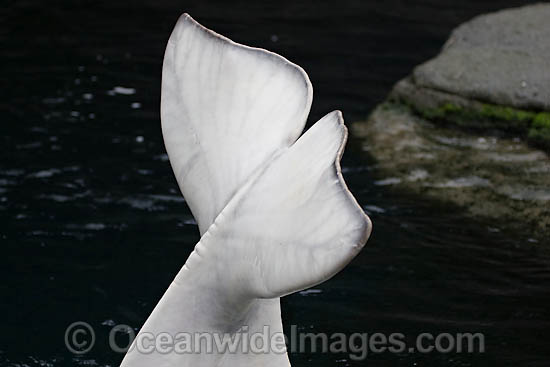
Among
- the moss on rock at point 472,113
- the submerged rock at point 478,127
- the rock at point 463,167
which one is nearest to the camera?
the rock at point 463,167

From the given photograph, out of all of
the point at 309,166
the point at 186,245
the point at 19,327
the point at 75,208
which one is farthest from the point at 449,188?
the point at 309,166

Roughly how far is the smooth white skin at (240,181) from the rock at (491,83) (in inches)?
156

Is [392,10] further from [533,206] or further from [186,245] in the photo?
[186,245]

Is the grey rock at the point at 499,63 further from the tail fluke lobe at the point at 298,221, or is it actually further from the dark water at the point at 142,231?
the tail fluke lobe at the point at 298,221

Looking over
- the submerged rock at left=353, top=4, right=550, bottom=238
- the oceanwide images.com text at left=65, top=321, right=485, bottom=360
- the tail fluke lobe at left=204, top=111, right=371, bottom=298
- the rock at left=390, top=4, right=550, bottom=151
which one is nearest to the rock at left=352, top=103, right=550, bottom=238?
the submerged rock at left=353, top=4, right=550, bottom=238

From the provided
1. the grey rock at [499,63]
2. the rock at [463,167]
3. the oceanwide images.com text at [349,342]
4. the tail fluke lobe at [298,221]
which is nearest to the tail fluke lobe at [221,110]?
the tail fluke lobe at [298,221]

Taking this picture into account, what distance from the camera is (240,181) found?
223cm

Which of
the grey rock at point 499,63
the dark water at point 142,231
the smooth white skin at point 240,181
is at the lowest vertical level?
the dark water at point 142,231

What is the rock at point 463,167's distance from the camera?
16.7 feet

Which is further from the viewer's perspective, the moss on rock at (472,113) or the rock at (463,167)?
the moss on rock at (472,113)

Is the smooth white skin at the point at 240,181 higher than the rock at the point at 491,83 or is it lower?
higher

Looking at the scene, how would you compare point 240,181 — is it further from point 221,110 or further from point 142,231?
point 142,231

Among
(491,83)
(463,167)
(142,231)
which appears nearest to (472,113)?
(491,83)

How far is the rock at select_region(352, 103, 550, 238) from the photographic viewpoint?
200 inches
